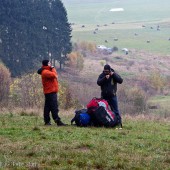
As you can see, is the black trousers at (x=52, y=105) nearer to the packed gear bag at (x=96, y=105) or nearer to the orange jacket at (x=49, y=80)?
the orange jacket at (x=49, y=80)

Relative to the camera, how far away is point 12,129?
1314cm

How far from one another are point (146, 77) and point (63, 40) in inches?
693

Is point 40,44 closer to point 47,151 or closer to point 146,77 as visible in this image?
point 146,77

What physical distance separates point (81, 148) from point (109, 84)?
14.9 ft

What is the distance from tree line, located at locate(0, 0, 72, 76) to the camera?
260 ft

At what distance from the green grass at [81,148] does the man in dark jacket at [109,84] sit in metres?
1.19

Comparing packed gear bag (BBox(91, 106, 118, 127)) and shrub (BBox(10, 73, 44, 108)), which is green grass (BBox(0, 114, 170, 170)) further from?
shrub (BBox(10, 73, 44, 108))

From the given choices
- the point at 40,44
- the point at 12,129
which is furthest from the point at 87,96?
the point at 12,129

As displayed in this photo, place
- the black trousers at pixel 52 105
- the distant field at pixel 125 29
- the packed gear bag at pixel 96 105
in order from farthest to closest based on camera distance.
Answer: the distant field at pixel 125 29, the black trousers at pixel 52 105, the packed gear bag at pixel 96 105

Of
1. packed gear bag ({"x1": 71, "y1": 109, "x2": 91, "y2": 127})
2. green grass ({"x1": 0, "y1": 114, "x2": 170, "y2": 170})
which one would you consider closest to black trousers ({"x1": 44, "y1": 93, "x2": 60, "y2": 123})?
packed gear bag ({"x1": 71, "y1": 109, "x2": 91, "y2": 127})

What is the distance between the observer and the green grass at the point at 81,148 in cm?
903

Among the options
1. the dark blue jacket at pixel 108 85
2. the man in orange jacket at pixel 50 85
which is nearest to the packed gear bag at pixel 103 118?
the dark blue jacket at pixel 108 85

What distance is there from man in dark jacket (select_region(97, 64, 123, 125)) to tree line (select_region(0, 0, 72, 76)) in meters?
62.2

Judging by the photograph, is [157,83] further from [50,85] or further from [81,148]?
[81,148]
